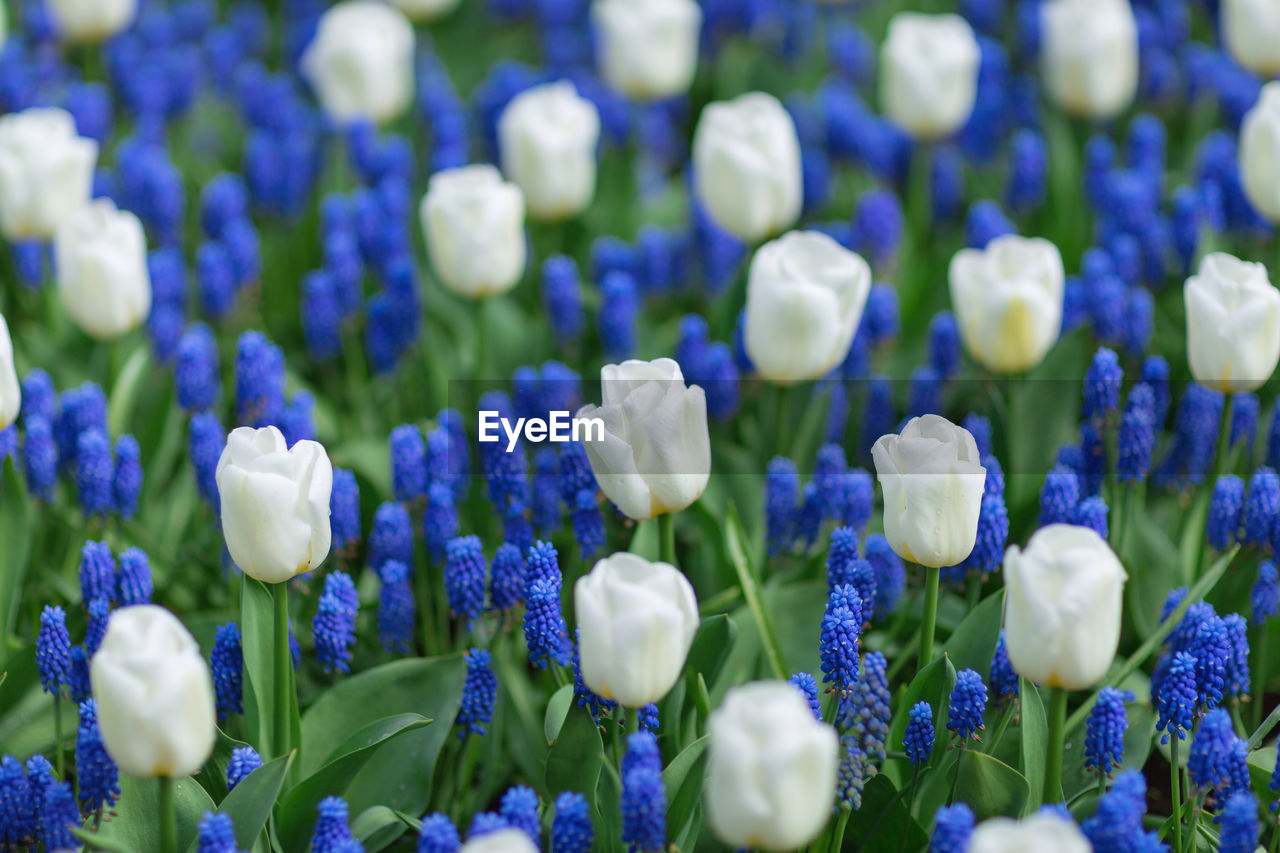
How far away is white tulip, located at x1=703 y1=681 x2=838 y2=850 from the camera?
1.33m

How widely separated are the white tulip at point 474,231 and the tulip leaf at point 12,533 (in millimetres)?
862

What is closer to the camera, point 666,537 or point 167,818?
point 167,818

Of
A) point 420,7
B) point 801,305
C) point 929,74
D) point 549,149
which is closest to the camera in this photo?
point 801,305

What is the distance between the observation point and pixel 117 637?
→ 147cm

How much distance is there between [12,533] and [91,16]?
2.10 m

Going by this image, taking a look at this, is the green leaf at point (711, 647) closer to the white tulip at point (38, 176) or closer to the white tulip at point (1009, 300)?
the white tulip at point (1009, 300)

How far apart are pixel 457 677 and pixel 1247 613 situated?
4.12 ft

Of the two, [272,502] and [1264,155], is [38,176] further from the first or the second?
[1264,155]

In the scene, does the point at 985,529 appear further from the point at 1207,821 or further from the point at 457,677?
the point at 457,677

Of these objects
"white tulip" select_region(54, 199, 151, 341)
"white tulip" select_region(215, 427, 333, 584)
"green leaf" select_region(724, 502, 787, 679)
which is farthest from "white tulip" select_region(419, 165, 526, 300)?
"white tulip" select_region(215, 427, 333, 584)

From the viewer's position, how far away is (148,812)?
180 centimetres

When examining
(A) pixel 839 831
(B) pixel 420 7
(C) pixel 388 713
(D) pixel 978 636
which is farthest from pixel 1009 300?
(B) pixel 420 7

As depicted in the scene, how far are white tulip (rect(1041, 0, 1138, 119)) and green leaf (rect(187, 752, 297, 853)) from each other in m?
2.69

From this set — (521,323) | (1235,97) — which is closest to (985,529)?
(521,323)
